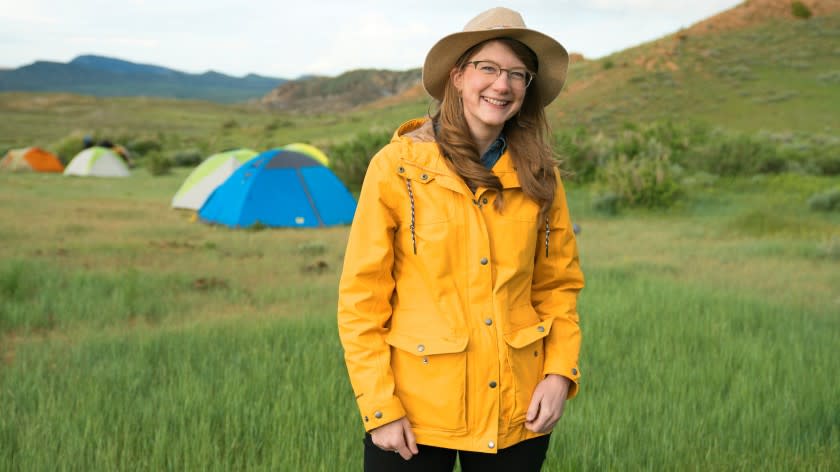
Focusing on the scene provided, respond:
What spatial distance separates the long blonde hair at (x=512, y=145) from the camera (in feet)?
6.40

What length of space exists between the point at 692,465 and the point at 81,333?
4.20 meters

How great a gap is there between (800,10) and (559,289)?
50.5m

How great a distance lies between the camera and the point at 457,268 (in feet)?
6.39

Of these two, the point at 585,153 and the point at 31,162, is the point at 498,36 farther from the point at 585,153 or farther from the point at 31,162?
the point at 31,162

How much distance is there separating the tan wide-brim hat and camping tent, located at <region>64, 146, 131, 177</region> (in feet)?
76.4

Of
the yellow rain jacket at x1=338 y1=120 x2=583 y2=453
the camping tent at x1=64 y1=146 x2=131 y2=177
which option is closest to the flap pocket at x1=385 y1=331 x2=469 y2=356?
the yellow rain jacket at x1=338 y1=120 x2=583 y2=453

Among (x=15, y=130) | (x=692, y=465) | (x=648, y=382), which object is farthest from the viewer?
(x=15, y=130)

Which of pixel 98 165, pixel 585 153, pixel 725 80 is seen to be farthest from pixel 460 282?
pixel 725 80

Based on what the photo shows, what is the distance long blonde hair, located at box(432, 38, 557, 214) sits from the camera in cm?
195

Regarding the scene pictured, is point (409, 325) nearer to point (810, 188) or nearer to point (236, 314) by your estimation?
point (236, 314)

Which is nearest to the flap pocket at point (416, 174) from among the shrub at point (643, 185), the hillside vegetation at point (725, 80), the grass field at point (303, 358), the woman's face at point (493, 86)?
the woman's face at point (493, 86)

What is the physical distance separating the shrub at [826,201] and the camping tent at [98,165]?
63.5ft

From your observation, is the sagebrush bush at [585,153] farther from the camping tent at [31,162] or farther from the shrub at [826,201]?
→ the camping tent at [31,162]

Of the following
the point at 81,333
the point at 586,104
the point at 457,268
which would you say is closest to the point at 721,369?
the point at 457,268
